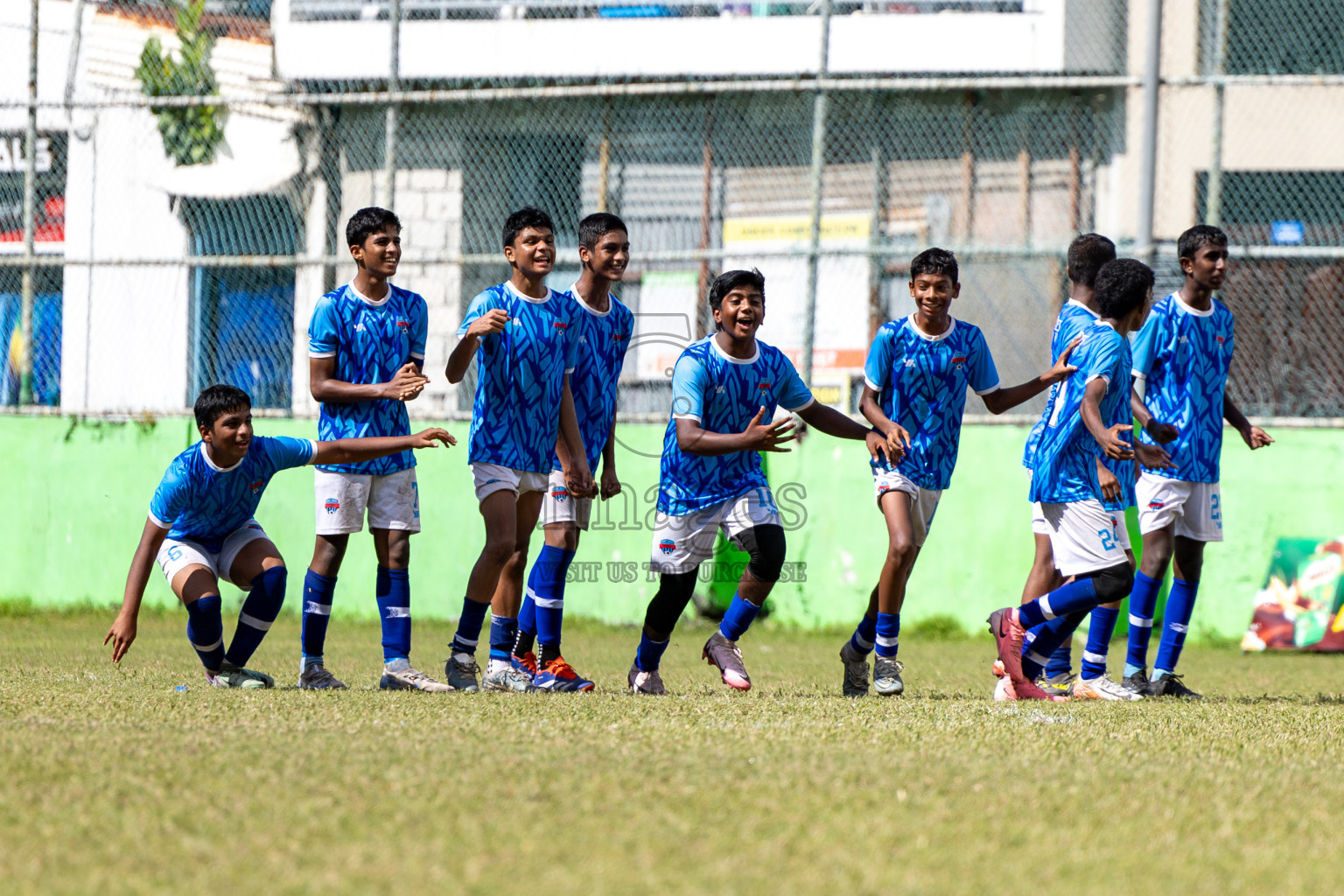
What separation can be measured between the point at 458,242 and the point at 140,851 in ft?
33.2

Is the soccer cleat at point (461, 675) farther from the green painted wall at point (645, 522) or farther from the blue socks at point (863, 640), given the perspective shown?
the green painted wall at point (645, 522)

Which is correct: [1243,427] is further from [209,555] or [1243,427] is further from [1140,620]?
[209,555]

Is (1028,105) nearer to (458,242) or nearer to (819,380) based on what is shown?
(819,380)

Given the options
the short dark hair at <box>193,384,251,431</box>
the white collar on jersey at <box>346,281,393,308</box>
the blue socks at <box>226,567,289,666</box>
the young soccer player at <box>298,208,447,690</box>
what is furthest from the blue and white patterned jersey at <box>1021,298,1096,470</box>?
the short dark hair at <box>193,384,251,431</box>

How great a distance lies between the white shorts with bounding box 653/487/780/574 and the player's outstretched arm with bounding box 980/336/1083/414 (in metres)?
1.16

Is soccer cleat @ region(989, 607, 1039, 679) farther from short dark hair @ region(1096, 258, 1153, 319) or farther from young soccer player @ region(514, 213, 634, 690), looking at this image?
young soccer player @ region(514, 213, 634, 690)

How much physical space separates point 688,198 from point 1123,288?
23.1 ft

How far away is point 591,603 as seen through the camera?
1090cm

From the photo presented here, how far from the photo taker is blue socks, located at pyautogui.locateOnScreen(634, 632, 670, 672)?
618cm

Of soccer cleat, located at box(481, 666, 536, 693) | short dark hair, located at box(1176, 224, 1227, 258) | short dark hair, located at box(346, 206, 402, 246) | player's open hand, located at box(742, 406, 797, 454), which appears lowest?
soccer cleat, located at box(481, 666, 536, 693)

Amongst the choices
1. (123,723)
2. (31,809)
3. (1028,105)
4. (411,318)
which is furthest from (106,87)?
(31,809)

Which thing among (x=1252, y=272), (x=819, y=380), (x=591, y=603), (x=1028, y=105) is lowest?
(x=591, y=603)

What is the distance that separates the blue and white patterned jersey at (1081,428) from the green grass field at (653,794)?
96cm

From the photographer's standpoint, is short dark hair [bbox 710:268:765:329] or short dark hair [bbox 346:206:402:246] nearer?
short dark hair [bbox 710:268:765:329]
